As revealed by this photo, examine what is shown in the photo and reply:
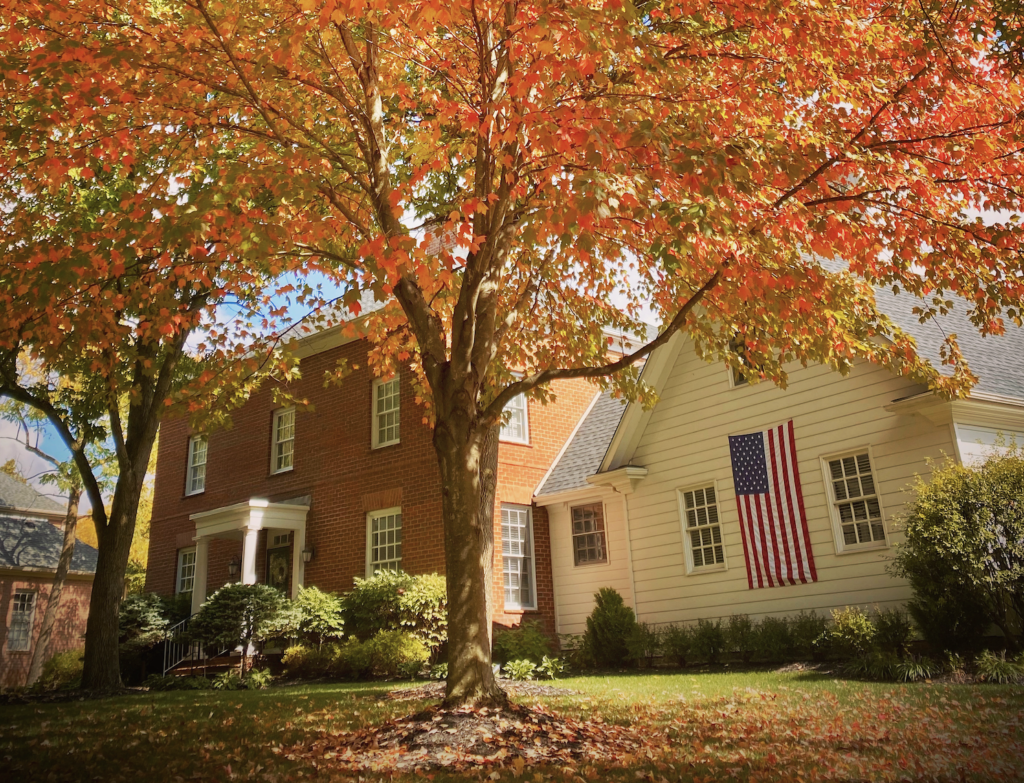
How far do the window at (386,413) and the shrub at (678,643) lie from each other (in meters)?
7.75

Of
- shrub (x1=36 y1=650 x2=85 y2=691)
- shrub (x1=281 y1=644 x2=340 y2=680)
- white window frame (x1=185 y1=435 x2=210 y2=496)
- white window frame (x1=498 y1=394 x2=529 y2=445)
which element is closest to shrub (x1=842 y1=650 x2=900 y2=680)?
white window frame (x1=498 y1=394 x2=529 y2=445)

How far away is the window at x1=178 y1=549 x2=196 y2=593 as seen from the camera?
915 inches

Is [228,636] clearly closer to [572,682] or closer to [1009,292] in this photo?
[572,682]

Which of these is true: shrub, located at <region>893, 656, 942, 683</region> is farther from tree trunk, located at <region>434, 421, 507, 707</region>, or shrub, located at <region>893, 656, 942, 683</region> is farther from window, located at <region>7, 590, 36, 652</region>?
window, located at <region>7, 590, 36, 652</region>

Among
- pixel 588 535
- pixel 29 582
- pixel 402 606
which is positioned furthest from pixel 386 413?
pixel 29 582

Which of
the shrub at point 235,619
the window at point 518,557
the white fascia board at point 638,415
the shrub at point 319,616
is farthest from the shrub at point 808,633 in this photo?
the shrub at point 235,619

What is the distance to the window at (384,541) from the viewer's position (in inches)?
712

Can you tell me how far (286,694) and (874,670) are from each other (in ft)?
28.1

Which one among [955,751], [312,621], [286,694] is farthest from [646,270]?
[312,621]

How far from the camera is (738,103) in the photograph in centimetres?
905

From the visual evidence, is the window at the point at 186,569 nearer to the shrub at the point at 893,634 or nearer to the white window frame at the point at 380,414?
the white window frame at the point at 380,414

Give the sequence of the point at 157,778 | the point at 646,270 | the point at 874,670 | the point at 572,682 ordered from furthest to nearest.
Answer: the point at 572,682
the point at 646,270
the point at 874,670
the point at 157,778

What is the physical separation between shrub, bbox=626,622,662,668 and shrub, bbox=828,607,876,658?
3.88m

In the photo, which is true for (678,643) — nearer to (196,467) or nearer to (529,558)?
(529,558)
